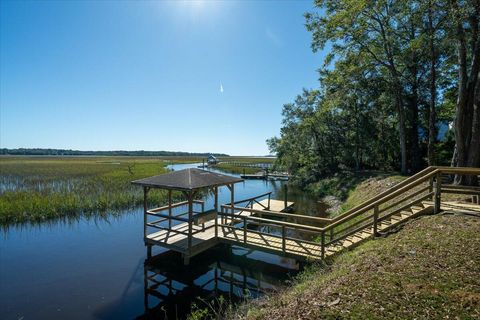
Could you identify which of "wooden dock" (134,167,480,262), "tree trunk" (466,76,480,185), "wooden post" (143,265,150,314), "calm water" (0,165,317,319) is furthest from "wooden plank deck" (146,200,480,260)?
"tree trunk" (466,76,480,185)

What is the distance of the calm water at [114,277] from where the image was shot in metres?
7.47

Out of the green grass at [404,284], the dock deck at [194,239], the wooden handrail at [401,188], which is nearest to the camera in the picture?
the green grass at [404,284]

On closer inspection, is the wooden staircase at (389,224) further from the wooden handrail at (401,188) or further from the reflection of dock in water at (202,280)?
the reflection of dock in water at (202,280)

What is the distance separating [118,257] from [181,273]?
130 inches

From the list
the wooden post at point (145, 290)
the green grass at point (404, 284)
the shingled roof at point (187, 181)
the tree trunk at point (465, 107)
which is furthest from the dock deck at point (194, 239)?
the tree trunk at point (465, 107)

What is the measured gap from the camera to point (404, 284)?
Answer: 182 inches

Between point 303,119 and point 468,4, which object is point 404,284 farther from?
point 303,119

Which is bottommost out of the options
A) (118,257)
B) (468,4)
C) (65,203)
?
(118,257)

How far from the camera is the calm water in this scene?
7.47m

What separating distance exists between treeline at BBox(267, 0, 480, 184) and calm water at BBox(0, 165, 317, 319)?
10724 millimetres

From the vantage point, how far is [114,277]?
9.26 m

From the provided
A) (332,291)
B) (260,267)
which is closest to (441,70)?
(260,267)

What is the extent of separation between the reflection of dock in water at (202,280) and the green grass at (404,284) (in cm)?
245

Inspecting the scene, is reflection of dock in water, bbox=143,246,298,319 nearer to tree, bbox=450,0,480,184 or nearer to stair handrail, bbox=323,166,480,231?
stair handrail, bbox=323,166,480,231
